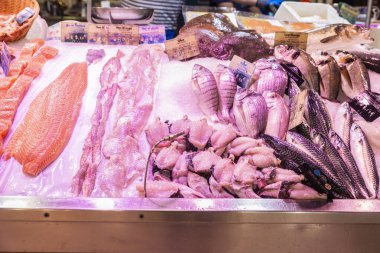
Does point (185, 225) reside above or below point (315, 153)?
below

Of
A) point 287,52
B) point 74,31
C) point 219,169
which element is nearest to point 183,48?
point 287,52

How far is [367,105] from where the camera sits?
7.20ft

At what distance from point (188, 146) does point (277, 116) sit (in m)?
0.47

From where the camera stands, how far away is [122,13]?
322 centimetres

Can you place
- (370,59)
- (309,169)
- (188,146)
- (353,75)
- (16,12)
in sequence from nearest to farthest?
(309,169) → (188,146) → (353,75) → (370,59) → (16,12)

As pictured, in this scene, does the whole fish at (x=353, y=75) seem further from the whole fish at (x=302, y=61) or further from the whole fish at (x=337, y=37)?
the whole fish at (x=337, y=37)

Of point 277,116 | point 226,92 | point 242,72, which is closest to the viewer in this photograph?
point 277,116

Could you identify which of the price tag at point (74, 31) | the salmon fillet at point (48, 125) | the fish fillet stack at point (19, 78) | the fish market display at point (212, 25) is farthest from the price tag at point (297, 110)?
the price tag at point (74, 31)

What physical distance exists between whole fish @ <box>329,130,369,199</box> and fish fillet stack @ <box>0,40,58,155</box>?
161 centimetres

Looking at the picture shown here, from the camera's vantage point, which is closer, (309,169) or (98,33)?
(309,169)

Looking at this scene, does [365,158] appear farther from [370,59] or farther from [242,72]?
→ [370,59]

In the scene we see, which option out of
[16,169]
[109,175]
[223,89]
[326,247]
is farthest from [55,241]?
[223,89]

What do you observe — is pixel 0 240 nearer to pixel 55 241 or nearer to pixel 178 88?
pixel 55 241

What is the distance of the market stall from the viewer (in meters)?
1.47
